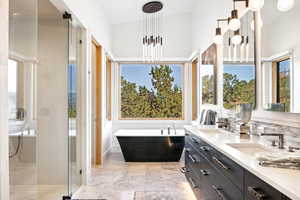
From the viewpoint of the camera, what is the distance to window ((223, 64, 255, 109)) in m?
2.85

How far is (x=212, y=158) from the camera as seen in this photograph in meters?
2.35

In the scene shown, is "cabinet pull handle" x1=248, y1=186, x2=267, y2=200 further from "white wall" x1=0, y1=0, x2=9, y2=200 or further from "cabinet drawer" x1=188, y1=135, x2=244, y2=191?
"white wall" x1=0, y1=0, x2=9, y2=200

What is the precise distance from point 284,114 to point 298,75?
37cm

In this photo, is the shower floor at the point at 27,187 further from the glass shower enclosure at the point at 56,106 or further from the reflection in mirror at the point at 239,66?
the reflection in mirror at the point at 239,66

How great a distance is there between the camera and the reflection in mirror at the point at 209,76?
4.25 metres

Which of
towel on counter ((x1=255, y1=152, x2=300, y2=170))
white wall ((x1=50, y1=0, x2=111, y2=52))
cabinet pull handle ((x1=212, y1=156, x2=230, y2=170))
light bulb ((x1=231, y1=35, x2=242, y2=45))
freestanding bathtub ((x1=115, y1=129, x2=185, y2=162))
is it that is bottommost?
freestanding bathtub ((x1=115, y1=129, x2=185, y2=162))

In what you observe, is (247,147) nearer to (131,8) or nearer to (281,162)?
(281,162)

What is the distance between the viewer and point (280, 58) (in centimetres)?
220

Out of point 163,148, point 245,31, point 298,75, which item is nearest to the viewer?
point 298,75

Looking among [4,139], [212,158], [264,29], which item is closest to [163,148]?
[212,158]

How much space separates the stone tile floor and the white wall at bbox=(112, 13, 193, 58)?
8.68 feet

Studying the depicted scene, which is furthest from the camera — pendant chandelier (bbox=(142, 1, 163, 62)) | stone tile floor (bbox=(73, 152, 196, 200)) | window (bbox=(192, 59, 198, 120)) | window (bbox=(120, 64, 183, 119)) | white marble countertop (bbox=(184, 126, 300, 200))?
window (bbox=(120, 64, 183, 119))

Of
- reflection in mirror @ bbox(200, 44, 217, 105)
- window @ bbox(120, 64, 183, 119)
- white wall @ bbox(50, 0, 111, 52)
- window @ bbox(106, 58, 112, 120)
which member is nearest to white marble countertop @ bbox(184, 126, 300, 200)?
white wall @ bbox(50, 0, 111, 52)

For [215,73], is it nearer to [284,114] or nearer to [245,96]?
[245,96]
